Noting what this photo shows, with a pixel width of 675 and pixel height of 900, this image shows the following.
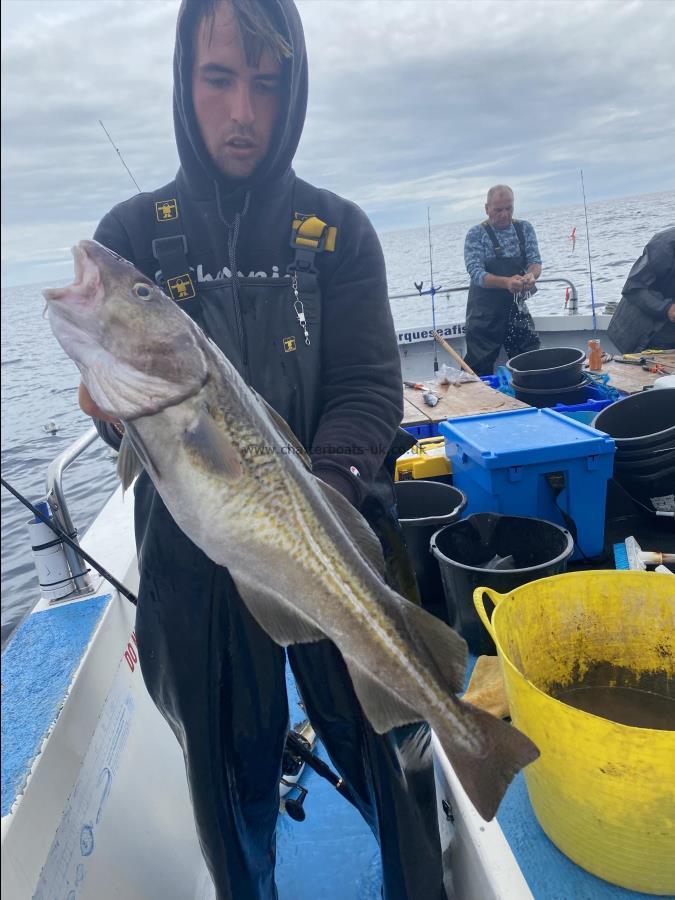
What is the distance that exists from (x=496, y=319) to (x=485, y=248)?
112 cm

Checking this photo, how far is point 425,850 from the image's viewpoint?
83.5 inches

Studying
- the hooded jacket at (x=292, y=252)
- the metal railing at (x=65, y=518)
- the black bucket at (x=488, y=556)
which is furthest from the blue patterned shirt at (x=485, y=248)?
the metal railing at (x=65, y=518)

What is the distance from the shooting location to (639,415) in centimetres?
521

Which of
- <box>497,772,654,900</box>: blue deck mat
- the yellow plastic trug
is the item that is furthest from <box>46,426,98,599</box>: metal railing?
<box>497,772,654,900</box>: blue deck mat

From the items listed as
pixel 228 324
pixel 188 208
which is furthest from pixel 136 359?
pixel 188 208

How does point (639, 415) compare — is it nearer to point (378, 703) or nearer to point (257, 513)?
point (378, 703)

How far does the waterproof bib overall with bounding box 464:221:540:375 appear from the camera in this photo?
31.1 feet

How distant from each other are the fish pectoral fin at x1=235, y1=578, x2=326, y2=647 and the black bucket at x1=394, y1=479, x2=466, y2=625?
2138mm

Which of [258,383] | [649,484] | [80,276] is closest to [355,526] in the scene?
[258,383]

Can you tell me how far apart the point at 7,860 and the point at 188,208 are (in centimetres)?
204

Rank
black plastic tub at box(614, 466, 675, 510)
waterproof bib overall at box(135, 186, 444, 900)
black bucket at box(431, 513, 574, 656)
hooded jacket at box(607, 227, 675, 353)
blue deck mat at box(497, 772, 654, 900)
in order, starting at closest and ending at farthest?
1. waterproof bib overall at box(135, 186, 444, 900)
2. blue deck mat at box(497, 772, 654, 900)
3. black bucket at box(431, 513, 574, 656)
4. black plastic tub at box(614, 466, 675, 510)
5. hooded jacket at box(607, 227, 675, 353)

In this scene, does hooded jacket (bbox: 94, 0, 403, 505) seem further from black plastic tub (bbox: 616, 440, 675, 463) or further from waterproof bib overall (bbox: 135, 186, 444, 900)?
black plastic tub (bbox: 616, 440, 675, 463)

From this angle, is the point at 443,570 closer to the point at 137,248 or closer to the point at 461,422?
the point at 461,422

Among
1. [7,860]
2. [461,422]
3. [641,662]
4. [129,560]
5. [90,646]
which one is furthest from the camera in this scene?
[461,422]
